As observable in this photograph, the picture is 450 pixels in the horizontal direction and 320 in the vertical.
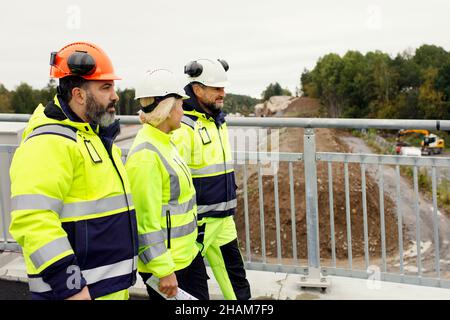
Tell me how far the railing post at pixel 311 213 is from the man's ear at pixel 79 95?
94.9 inches

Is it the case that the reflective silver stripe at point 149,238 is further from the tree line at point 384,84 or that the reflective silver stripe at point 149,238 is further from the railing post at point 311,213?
the tree line at point 384,84

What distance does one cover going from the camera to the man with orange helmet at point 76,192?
2.36 meters

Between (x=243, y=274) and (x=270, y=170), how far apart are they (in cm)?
119

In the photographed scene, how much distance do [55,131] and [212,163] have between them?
4.65ft

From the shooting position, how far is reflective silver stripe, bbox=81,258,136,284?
2611mm

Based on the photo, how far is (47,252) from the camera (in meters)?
2.34

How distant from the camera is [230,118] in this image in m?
4.75

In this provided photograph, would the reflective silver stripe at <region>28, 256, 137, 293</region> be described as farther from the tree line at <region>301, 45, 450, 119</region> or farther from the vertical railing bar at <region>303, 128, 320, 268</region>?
the tree line at <region>301, 45, 450, 119</region>

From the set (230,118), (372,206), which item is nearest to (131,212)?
(230,118)

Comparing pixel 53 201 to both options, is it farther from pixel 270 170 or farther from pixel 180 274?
pixel 270 170

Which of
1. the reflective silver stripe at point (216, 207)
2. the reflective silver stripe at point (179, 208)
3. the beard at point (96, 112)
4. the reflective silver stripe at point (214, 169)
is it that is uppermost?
the beard at point (96, 112)

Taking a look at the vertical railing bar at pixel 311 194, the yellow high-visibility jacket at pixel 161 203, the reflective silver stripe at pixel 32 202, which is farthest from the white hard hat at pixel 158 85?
the vertical railing bar at pixel 311 194

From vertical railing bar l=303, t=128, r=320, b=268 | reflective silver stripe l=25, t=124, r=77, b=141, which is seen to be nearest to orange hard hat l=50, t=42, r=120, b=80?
reflective silver stripe l=25, t=124, r=77, b=141

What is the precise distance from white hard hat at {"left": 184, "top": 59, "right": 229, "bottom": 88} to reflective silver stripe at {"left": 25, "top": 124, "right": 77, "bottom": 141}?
4.68 ft
